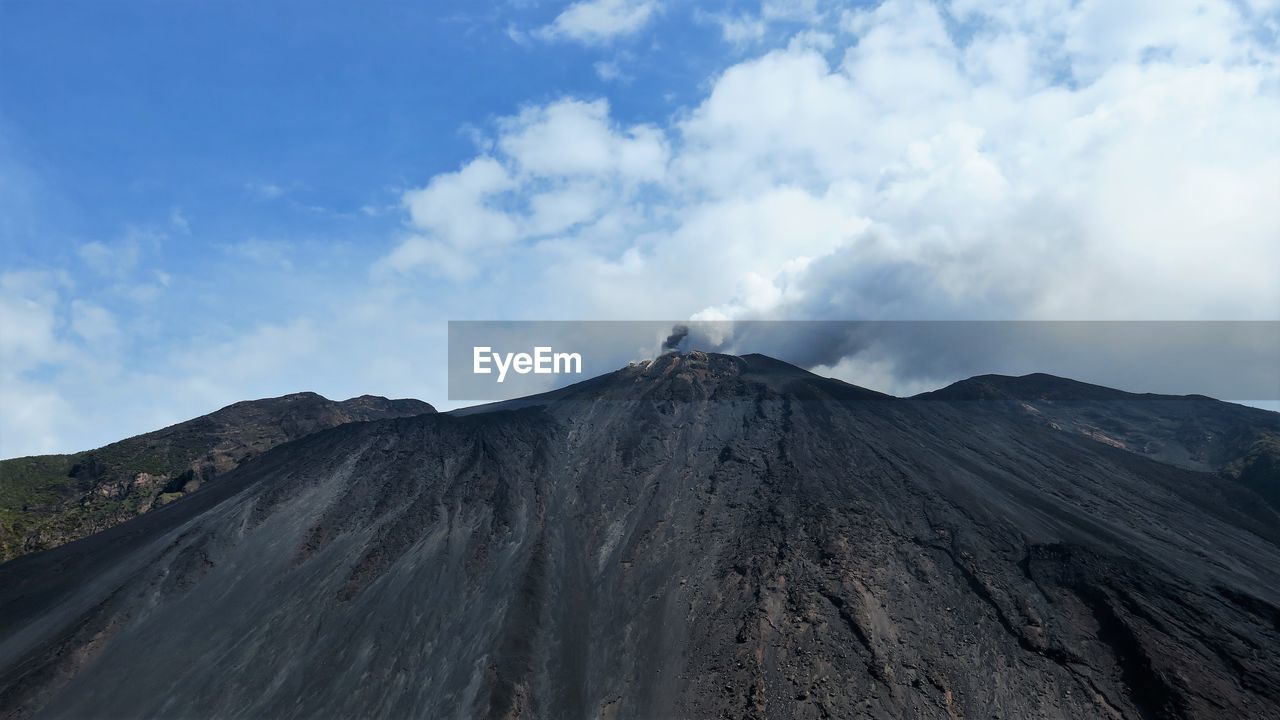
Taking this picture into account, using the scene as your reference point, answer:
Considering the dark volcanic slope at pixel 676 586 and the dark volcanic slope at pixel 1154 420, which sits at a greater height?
the dark volcanic slope at pixel 1154 420

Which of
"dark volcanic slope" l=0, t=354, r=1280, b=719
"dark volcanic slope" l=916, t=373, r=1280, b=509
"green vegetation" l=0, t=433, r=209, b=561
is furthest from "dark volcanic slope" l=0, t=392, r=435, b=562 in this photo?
"dark volcanic slope" l=916, t=373, r=1280, b=509

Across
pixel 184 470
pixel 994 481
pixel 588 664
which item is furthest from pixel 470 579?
pixel 184 470

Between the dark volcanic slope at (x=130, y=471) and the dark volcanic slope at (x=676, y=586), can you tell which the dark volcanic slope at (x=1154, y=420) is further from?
the dark volcanic slope at (x=130, y=471)

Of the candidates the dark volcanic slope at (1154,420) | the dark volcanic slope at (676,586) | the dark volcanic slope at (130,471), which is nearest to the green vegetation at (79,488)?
the dark volcanic slope at (130,471)

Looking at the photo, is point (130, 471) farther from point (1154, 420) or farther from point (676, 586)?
point (1154, 420)

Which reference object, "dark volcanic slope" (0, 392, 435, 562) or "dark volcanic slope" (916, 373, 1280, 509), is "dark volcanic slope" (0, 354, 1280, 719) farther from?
"dark volcanic slope" (916, 373, 1280, 509)

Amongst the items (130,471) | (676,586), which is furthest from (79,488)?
(676,586)
